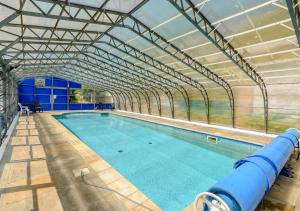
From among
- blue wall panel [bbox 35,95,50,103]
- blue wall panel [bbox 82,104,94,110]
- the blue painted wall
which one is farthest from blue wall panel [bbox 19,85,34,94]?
blue wall panel [bbox 82,104,94,110]

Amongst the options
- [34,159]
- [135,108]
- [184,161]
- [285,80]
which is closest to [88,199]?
[34,159]

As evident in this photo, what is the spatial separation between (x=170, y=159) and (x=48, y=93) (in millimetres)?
24355

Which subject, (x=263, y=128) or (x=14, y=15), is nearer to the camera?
(x=14, y=15)

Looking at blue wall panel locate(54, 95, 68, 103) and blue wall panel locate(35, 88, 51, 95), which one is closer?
blue wall panel locate(35, 88, 51, 95)

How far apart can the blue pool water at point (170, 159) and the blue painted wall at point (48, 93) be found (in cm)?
1604

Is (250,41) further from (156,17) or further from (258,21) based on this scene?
(156,17)

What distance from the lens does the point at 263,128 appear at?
11617mm

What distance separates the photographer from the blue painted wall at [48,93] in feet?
81.2

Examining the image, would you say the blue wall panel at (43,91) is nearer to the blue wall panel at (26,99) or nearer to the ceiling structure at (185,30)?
the blue wall panel at (26,99)

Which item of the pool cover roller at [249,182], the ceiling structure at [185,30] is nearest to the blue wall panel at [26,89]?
the ceiling structure at [185,30]

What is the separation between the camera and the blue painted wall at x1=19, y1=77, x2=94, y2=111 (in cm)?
2475

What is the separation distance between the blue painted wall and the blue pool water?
1604cm

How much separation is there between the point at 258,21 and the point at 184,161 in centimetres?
642

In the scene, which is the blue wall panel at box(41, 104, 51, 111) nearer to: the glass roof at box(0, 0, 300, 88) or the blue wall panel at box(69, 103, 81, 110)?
the blue wall panel at box(69, 103, 81, 110)
